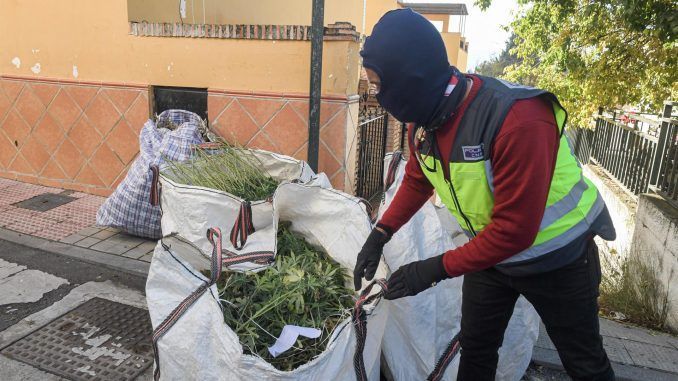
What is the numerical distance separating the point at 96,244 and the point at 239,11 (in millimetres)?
4064

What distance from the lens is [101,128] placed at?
187 inches

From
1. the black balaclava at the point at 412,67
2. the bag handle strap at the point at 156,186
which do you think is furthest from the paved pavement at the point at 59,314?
the black balaclava at the point at 412,67

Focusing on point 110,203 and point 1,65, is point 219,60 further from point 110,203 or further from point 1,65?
point 1,65

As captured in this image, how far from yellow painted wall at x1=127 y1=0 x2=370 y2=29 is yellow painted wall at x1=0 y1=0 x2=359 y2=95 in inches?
16.8

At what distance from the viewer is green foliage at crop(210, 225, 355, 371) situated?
1.94 meters

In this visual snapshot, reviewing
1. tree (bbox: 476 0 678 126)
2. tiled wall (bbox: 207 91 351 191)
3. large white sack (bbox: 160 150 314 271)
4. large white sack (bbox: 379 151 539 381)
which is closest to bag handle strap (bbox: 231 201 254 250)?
large white sack (bbox: 160 150 314 271)

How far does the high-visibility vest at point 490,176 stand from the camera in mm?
1540

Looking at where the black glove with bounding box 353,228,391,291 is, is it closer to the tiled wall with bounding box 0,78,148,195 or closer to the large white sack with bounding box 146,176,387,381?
the large white sack with bounding box 146,176,387,381

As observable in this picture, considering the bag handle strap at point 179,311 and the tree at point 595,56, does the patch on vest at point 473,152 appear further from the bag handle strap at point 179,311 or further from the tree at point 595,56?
the tree at point 595,56

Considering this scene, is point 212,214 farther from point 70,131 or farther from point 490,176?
point 70,131

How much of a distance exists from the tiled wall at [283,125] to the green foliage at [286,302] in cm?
170

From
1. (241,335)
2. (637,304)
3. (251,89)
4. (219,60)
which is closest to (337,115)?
(251,89)

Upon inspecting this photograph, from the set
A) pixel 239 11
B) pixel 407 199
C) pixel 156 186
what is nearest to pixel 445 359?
pixel 407 199

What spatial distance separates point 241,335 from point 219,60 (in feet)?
9.52
